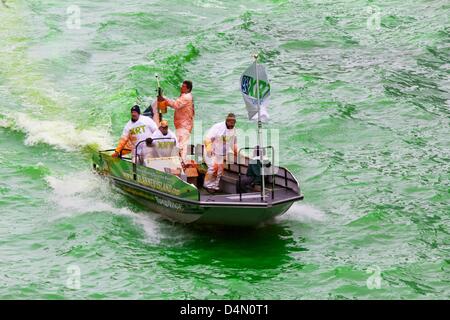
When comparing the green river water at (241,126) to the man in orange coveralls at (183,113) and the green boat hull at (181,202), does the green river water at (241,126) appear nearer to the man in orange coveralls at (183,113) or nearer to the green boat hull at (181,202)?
the green boat hull at (181,202)

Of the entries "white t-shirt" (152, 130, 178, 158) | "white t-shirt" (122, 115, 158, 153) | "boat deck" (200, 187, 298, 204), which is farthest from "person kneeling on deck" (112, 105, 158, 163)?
"boat deck" (200, 187, 298, 204)

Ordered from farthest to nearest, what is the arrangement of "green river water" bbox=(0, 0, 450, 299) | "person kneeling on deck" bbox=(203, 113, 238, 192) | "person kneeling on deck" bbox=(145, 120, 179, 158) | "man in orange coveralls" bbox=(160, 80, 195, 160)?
"man in orange coveralls" bbox=(160, 80, 195, 160) → "person kneeling on deck" bbox=(145, 120, 179, 158) → "person kneeling on deck" bbox=(203, 113, 238, 192) → "green river water" bbox=(0, 0, 450, 299)

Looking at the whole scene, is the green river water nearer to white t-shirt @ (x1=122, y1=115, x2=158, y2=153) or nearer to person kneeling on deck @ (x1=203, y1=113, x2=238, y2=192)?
person kneeling on deck @ (x1=203, y1=113, x2=238, y2=192)

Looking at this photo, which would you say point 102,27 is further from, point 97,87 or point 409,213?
point 409,213

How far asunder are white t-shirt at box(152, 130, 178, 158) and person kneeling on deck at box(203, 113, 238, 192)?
72 cm

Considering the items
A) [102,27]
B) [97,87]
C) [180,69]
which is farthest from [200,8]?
[97,87]

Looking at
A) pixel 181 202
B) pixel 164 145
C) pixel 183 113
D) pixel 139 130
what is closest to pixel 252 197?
pixel 181 202

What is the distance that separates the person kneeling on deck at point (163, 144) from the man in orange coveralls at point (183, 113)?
109cm

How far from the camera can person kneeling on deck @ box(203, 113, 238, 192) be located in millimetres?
17766

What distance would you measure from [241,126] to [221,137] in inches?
270

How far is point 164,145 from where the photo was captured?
18.2m

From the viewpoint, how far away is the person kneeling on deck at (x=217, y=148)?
17.8 m

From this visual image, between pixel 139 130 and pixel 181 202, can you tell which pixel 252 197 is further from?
pixel 139 130

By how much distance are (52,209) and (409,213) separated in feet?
23.8
